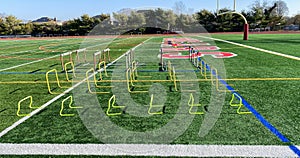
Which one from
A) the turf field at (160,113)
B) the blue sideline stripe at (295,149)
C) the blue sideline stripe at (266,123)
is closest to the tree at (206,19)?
the turf field at (160,113)

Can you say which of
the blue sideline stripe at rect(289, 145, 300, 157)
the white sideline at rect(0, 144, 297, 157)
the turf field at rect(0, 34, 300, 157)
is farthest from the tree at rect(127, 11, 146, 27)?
the blue sideline stripe at rect(289, 145, 300, 157)

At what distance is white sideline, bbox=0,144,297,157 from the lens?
10.9 feet

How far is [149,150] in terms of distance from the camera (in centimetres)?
347

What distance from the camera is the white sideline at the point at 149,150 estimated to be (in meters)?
3.32

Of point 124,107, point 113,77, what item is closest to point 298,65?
point 113,77

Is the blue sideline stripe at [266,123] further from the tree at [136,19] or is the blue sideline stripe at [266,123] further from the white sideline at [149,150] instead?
the tree at [136,19]

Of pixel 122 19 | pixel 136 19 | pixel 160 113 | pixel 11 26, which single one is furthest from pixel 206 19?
pixel 160 113

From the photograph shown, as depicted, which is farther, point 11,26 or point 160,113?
point 11,26

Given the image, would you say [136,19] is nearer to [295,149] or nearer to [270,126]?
[270,126]

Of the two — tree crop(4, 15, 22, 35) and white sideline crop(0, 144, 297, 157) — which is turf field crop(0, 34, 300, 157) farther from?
tree crop(4, 15, 22, 35)

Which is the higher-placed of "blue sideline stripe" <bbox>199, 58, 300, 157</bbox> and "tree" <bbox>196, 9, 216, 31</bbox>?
"tree" <bbox>196, 9, 216, 31</bbox>

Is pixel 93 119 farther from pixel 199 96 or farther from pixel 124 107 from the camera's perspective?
pixel 199 96

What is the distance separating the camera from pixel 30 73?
966cm

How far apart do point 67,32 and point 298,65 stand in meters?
57.5
